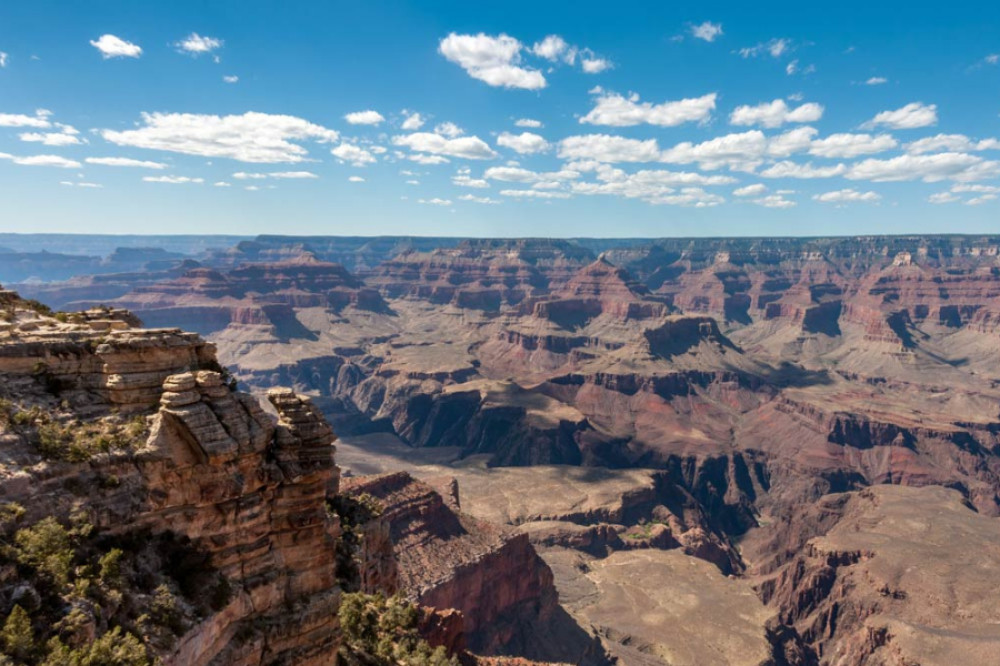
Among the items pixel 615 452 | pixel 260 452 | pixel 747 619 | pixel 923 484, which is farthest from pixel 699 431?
pixel 260 452

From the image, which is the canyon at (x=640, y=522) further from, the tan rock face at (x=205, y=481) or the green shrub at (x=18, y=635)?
the green shrub at (x=18, y=635)

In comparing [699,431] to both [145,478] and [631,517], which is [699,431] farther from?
[145,478]

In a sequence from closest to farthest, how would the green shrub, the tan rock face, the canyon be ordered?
the green shrub
the tan rock face
the canyon

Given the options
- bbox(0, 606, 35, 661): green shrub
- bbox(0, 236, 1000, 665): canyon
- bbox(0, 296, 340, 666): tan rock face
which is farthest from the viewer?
bbox(0, 236, 1000, 665): canyon

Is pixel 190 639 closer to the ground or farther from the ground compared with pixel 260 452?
closer to the ground

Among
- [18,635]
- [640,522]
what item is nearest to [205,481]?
[18,635]

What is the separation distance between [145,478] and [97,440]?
195 centimetres

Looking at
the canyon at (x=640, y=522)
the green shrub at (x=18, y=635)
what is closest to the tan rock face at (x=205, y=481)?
the canyon at (x=640, y=522)

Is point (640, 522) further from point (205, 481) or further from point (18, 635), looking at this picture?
point (18, 635)

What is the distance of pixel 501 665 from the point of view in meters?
44.4

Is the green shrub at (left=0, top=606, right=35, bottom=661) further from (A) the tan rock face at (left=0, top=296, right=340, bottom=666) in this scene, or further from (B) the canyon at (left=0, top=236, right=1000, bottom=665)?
(B) the canyon at (left=0, top=236, right=1000, bottom=665)

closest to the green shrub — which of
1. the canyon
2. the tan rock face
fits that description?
the tan rock face

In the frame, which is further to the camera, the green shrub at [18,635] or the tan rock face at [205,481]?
the tan rock face at [205,481]

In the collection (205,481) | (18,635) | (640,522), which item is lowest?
(640,522)
